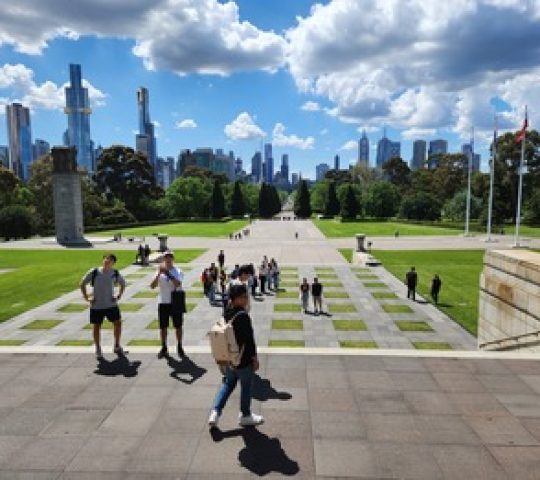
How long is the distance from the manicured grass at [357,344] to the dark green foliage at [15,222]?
47.5m

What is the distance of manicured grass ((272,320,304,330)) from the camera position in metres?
14.0

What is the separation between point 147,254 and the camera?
89.5 feet

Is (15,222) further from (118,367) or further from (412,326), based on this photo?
(118,367)

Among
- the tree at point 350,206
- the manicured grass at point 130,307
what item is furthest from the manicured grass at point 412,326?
the tree at point 350,206

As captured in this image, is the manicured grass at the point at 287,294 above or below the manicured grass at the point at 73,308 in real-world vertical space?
below

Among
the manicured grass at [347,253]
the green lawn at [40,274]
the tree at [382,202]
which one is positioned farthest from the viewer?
the tree at [382,202]

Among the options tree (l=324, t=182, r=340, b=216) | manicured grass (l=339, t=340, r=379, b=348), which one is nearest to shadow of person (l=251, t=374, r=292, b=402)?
manicured grass (l=339, t=340, r=379, b=348)

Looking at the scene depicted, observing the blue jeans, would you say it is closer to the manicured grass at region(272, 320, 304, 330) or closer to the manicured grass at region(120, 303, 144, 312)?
the manicured grass at region(272, 320, 304, 330)

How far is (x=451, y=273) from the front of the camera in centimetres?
2428

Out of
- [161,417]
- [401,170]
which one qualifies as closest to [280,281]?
[161,417]

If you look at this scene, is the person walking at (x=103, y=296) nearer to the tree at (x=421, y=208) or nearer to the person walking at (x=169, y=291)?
the person walking at (x=169, y=291)

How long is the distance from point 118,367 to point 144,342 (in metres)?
6.14

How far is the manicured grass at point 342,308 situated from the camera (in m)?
16.1

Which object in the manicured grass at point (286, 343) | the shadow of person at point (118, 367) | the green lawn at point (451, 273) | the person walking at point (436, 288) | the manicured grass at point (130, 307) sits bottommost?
the green lawn at point (451, 273)
